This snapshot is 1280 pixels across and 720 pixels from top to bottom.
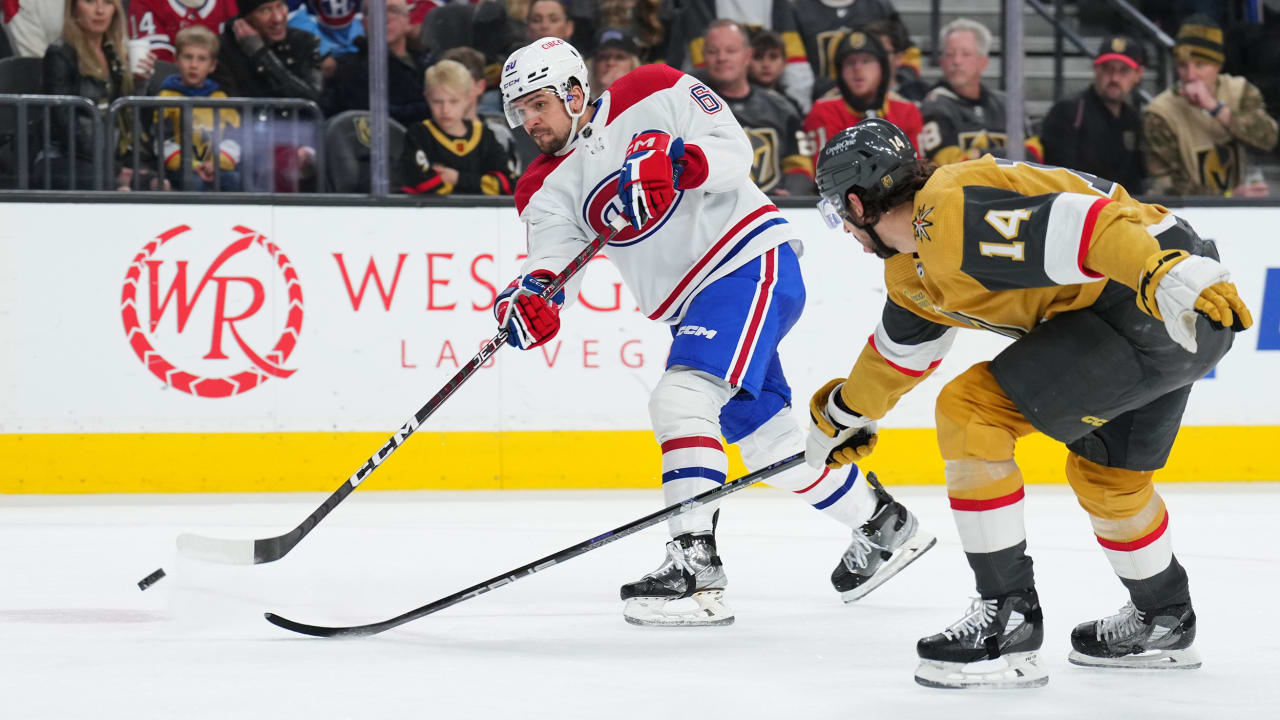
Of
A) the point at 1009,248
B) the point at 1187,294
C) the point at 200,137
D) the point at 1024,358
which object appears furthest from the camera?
the point at 200,137

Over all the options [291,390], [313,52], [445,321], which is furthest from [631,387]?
[313,52]

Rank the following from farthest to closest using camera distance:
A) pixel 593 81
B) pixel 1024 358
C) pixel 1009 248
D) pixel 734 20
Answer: pixel 734 20 < pixel 593 81 < pixel 1024 358 < pixel 1009 248

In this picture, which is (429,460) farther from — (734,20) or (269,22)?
(734,20)

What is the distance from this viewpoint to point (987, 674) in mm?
2162

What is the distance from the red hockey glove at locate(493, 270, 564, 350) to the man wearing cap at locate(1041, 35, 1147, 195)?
2.88 metres

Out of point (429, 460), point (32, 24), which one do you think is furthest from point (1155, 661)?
point (32, 24)

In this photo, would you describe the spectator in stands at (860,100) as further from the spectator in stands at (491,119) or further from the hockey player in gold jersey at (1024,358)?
the hockey player in gold jersey at (1024,358)

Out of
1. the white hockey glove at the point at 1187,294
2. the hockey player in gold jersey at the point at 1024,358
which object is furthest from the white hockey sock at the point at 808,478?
the white hockey glove at the point at 1187,294

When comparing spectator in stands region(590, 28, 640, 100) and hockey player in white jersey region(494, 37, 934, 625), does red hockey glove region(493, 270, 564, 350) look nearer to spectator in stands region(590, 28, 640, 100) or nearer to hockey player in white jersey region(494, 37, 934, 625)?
hockey player in white jersey region(494, 37, 934, 625)

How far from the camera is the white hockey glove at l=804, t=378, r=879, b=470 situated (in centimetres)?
240

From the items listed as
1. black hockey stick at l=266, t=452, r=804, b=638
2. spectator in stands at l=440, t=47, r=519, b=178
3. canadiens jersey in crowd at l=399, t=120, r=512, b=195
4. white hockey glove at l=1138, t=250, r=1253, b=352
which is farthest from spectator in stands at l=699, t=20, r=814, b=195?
white hockey glove at l=1138, t=250, r=1253, b=352

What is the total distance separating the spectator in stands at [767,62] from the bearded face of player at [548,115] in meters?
2.36

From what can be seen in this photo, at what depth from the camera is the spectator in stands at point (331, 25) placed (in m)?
5.13

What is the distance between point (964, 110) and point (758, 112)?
30.4 inches
